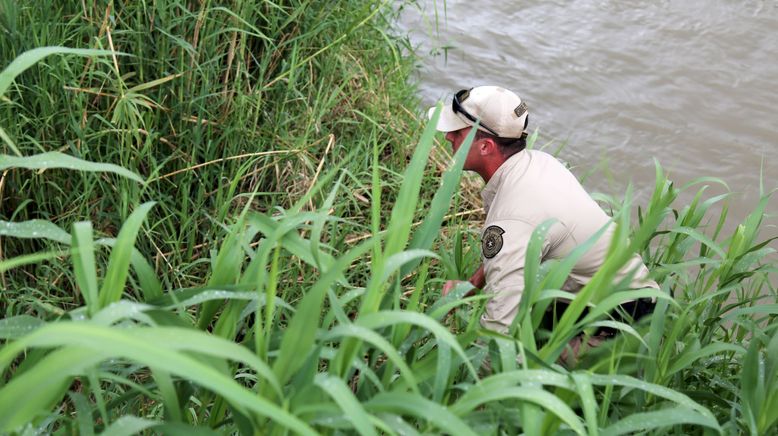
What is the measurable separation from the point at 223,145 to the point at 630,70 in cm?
390

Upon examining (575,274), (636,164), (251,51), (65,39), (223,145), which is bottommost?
(636,164)

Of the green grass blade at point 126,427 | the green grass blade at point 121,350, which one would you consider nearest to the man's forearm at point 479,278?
the green grass blade at point 126,427

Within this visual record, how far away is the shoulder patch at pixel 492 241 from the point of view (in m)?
2.66

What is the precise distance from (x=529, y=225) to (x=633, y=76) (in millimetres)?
3970

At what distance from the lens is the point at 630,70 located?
21.0ft

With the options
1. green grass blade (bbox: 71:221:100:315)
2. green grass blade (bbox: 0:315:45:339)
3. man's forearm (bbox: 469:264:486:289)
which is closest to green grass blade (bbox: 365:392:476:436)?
green grass blade (bbox: 71:221:100:315)

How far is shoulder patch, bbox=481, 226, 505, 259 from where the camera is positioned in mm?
2664

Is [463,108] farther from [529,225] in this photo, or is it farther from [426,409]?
[426,409]

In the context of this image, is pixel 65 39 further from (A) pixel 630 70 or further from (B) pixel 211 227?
(A) pixel 630 70

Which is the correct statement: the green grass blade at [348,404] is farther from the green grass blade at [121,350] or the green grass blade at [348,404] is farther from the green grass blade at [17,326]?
the green grass blade at [17,326]

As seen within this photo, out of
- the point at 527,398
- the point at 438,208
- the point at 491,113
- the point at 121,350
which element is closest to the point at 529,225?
the point at 491,113

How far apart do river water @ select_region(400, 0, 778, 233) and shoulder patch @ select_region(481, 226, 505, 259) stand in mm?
2472

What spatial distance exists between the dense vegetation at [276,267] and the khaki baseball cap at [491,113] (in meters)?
0.32

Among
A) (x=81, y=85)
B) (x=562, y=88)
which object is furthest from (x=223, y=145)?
(x=562, y=88)
